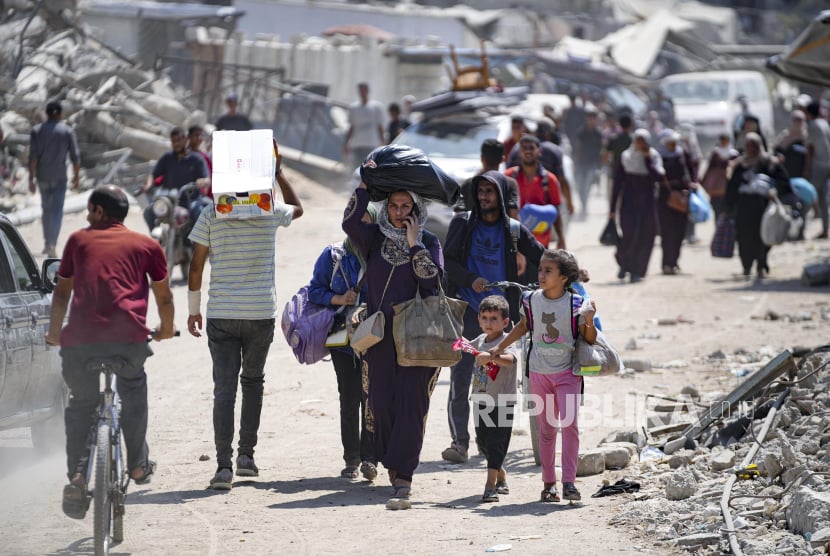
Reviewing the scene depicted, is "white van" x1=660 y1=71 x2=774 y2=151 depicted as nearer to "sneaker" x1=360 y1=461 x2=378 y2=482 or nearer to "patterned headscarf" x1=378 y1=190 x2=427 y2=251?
"sneaker" x1=360 y1=461 x2=378 y2=482

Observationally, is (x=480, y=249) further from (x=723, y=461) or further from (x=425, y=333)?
(x=723, y=461)

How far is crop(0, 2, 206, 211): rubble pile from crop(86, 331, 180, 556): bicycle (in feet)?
47.1

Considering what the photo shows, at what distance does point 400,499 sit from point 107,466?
1785mm

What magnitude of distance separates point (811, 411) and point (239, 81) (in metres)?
20.5

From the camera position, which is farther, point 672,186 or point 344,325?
point 672,186

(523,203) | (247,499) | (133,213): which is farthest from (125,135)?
(247,499)

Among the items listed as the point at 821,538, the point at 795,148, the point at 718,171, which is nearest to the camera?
the point at 821,538

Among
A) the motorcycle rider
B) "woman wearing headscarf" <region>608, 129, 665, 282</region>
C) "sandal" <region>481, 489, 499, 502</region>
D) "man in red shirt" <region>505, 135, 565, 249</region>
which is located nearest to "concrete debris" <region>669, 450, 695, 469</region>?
"sandal" <region>481, 489, 499, 502</region>

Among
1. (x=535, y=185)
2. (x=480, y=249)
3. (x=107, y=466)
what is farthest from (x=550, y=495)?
(x=535, y=185)

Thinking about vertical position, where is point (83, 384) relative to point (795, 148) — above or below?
above

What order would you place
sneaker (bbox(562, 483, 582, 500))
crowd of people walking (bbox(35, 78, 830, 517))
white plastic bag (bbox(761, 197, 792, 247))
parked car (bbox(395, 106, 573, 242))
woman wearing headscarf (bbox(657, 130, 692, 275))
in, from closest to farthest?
crowd of people walking (bbox(35, 78, 830, 517)) < sneaker (bbox(562, 483, 582, 500)) < white plastic bag (bbox(761, 197, 792, 247)) < woman wearing headscarf (bbox(657, 130, 692, 275)) < parked car (bbox(395, 106, 573, 242))

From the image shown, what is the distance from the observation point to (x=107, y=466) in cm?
591

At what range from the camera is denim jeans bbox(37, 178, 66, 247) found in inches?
658

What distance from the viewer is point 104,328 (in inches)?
246
